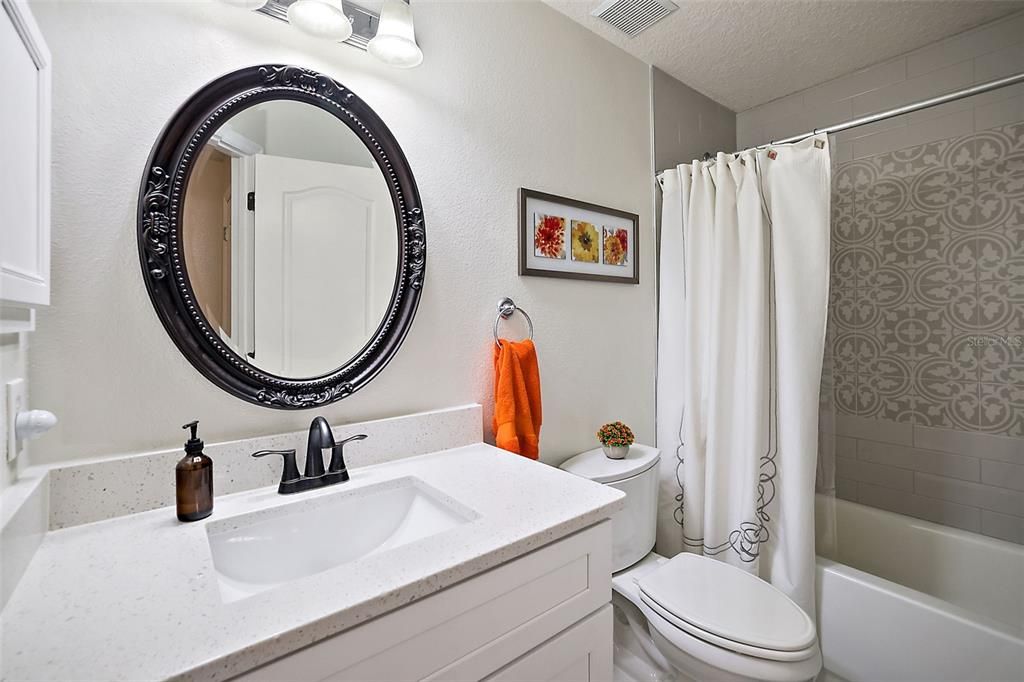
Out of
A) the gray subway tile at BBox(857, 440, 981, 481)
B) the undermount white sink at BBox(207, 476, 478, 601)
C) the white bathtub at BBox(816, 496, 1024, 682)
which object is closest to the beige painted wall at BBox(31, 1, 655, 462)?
the undermount white sink at BBox(207, 476, 478, 601)

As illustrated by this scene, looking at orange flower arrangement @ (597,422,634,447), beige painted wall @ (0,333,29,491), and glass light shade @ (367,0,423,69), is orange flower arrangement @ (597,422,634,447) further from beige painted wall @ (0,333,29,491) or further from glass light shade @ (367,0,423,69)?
beige painted wall @ (0,333,29,491)

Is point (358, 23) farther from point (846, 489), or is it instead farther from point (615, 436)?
point (846, 489)

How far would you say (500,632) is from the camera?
84cm

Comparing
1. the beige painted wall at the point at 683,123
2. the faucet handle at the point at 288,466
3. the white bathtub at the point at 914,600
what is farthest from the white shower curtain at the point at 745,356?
the faucet handle at the point at 288,466

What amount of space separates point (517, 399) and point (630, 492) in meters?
0.53

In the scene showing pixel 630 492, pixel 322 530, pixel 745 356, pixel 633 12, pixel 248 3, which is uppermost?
pixel 633 12

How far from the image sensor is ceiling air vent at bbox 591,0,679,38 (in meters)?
1.74

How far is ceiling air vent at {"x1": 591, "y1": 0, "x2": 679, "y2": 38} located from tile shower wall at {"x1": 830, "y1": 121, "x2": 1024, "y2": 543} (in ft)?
3.89

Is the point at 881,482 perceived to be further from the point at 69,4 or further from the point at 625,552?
the point at 69,4

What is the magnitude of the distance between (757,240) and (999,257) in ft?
3.27

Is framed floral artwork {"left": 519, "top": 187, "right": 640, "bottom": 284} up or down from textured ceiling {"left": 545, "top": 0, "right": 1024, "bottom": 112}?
down

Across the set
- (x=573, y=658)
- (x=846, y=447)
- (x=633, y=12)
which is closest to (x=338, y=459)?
(x=573, y=658)

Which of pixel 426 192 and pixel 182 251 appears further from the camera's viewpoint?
pixel 426 192

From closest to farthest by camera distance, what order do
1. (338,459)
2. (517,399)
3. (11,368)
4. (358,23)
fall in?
(11,368) < (338,459) < (358,23) < (517,399)
